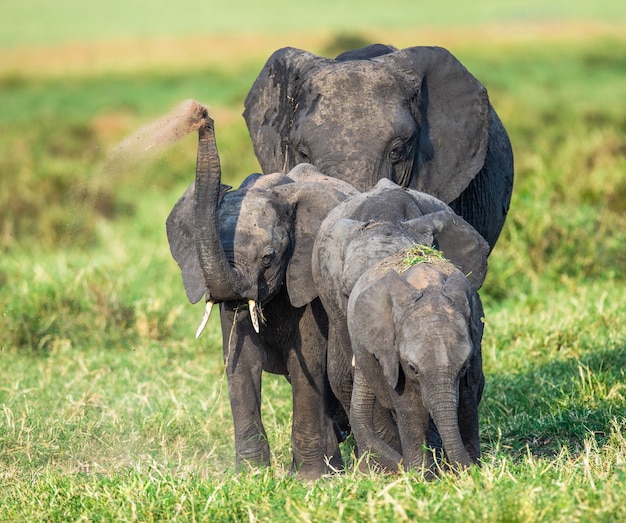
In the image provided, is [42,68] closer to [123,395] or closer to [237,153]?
[237,153]

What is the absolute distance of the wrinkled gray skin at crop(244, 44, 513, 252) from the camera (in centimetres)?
585

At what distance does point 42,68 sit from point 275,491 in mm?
40738

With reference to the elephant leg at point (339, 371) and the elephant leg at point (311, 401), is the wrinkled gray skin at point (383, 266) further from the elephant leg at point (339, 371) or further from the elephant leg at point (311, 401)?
the elephant leg at point (311, 401)

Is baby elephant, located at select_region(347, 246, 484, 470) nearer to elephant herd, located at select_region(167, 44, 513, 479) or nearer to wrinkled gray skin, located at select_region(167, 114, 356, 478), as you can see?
elephant herd, located at select_region(167, 44, 513, 479)

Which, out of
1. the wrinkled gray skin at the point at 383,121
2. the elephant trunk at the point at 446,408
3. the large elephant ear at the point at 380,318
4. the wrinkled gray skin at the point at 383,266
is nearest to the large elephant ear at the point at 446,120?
the wrinkled gray skin at the point at 383,121

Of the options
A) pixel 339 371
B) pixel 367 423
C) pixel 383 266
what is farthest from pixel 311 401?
pixel 383 266

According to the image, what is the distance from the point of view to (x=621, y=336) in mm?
6855

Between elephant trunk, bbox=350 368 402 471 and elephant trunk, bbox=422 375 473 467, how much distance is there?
477 mm

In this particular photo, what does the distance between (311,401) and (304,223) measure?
2.56ft

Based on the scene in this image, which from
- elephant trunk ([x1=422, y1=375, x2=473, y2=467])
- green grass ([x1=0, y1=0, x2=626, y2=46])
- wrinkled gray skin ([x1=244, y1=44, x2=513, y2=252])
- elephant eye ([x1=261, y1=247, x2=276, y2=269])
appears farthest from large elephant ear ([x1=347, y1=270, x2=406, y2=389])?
green grass ([x1=0, y1=0, x2=626, y2=46])

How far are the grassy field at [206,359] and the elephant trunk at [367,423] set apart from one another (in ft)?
0.26

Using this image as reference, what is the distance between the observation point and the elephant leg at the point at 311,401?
526cm

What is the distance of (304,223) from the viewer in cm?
510

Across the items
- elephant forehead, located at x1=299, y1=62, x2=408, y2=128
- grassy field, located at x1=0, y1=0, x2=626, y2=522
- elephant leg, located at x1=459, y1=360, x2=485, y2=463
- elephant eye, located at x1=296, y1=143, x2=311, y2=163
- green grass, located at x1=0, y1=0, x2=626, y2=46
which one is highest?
elephant forehead, located at x1=299, y1=62, x2=408, y2=128
